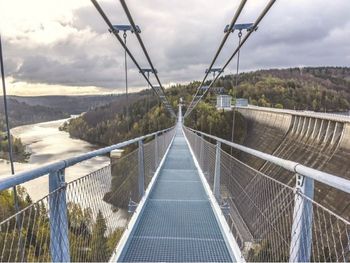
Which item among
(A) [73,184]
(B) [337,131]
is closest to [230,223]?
(A) [73,184]

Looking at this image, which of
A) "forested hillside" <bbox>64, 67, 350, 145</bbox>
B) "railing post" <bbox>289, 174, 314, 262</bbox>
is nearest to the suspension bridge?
"railing post" <bbox>289, 174, 314, 262</bbox>

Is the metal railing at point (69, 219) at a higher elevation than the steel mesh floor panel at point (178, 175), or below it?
higher

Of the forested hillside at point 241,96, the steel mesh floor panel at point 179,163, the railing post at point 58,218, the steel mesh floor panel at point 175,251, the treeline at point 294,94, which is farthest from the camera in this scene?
the treeline at point 294,94

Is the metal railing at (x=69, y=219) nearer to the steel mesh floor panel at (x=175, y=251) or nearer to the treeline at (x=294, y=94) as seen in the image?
the steel mesh floor panel at (x=175, y=251)

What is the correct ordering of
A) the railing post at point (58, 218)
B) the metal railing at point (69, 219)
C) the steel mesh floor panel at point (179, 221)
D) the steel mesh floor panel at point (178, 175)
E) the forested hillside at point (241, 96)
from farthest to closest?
Result: the forested hillside at point (241, 96) < the steel mesh floor panel at point (178, 175) < the steel mesh floor panel at point (179, 221) < the railing post at point (58, 218) < the metal railing at point (69, 219)

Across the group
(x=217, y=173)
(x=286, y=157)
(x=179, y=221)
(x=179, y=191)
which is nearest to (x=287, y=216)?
(x=179, y=221)

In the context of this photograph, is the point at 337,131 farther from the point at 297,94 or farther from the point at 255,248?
the point at 297,94

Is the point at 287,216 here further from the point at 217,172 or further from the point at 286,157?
the point at 286,157

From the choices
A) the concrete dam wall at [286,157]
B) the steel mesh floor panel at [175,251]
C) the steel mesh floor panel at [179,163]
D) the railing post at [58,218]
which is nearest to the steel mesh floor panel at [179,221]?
the steel mesh floor panel at [175,251]
